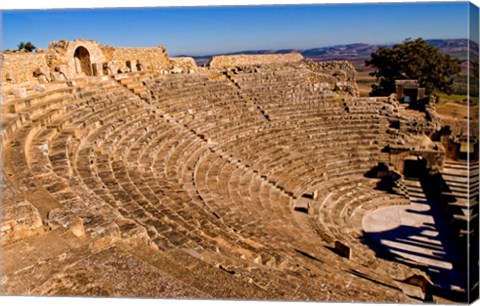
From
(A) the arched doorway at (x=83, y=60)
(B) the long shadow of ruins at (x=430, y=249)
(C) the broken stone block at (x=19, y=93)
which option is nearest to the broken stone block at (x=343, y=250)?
(B) the long shadow of ruins at (x=430, y=249)

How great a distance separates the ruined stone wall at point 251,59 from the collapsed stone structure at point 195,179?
3856mm

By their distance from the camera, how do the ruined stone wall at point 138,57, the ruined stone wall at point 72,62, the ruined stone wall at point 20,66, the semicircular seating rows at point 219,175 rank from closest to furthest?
1. the semicircular seating rows at point 219,175
2. the ruined stone wall at point 20,66
3. the ruined stone wall at point 72,62
4. the ruined stone wall at point 138,57

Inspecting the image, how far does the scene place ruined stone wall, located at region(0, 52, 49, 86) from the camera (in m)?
12.0

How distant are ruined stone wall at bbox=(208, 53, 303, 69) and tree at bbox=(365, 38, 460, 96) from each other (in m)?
7.97

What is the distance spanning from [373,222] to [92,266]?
387 inches

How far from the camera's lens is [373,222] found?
450 inches

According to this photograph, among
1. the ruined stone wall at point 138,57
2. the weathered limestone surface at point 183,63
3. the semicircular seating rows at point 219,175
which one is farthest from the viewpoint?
the weathered limestone surface at point 183,63

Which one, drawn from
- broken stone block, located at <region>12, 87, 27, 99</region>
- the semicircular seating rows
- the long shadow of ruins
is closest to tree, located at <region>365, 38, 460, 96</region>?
the semicircular seating rows

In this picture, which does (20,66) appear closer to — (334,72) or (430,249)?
(430,249)

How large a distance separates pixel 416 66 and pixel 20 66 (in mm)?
27343

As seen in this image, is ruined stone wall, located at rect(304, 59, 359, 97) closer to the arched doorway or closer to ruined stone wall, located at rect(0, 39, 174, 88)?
ruined stone wall, located at rect(0, 39, 174, 88)

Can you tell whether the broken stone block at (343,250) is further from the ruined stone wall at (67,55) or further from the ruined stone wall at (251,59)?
the ruined stone wall at (251,59)

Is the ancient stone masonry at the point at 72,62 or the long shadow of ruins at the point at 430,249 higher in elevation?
the ancient stone masonry at the point at 72,62

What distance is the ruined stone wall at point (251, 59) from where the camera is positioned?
24.1m
